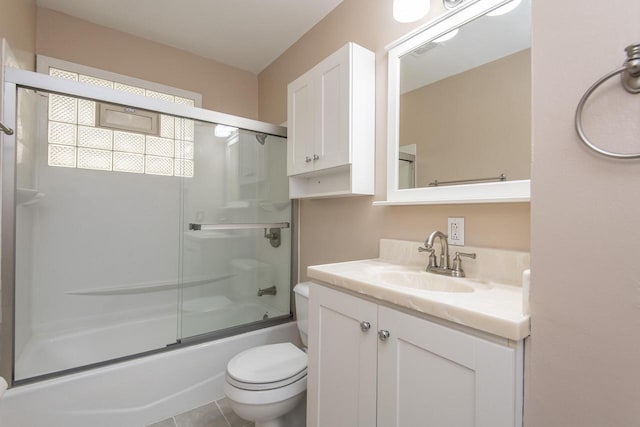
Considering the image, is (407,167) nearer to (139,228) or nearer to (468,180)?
(468,180)

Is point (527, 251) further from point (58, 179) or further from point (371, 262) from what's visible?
point (58, 179)

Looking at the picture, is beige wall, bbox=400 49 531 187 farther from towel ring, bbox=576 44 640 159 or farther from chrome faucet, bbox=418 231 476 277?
towel ring, bbox=576 44 640 159

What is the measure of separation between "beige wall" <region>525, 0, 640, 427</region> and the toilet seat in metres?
0.97

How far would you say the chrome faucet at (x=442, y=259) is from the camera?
3.92 feet

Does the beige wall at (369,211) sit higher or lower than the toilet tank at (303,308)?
higher

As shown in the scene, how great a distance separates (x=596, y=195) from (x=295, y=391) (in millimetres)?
1316

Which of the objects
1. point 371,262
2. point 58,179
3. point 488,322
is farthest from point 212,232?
point 488,322

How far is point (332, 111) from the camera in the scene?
63.6 inches

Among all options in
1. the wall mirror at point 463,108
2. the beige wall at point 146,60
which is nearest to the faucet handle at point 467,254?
the wall mirror at point 463,108

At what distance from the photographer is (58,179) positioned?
1819mm

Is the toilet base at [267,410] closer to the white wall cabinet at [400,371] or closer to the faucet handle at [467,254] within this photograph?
the white wall cabinet at [400,371]

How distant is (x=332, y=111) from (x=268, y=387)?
1.41 m

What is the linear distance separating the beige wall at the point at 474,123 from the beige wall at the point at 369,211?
0.15 m

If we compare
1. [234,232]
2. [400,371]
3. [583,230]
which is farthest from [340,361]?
[234,232]
